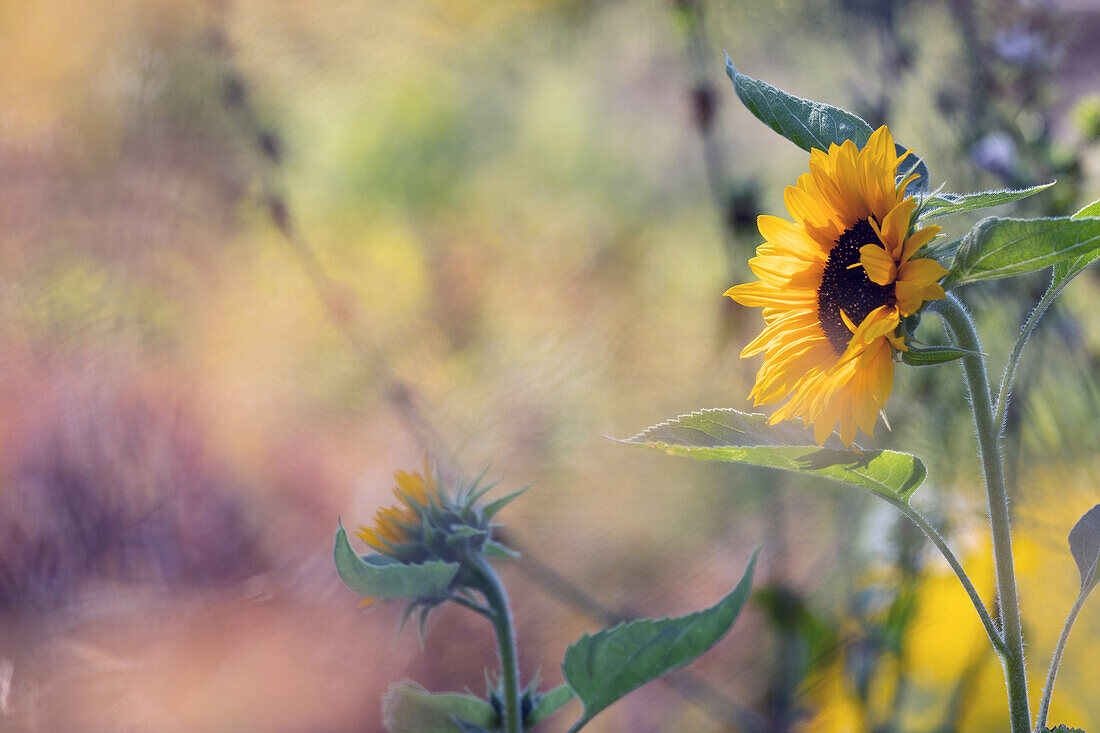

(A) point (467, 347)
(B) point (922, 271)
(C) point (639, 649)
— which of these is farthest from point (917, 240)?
(A) point (467, 347)

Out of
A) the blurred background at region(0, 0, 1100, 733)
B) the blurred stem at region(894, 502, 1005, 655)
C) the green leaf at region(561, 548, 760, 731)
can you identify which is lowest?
the blurred stem at region(894, 502, 1005, 655)

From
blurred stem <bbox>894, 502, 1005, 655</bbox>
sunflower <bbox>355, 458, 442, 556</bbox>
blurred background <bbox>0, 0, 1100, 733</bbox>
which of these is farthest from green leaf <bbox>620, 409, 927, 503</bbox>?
blurred background <bbox>0, 0, 1100, 733</bbox>

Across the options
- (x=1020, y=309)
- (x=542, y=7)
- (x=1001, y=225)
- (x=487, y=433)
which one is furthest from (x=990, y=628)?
(x=542, y=7)

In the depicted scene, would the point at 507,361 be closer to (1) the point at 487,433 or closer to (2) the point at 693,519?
(1) the point at 487,433

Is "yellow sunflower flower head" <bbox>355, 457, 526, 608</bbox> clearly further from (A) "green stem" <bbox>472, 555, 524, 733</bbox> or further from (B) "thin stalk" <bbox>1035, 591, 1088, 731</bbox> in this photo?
(B) "thin stalk" <bbox>1035, 591, 1088, 731</bbox>

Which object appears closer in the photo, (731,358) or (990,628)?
(990,628)
